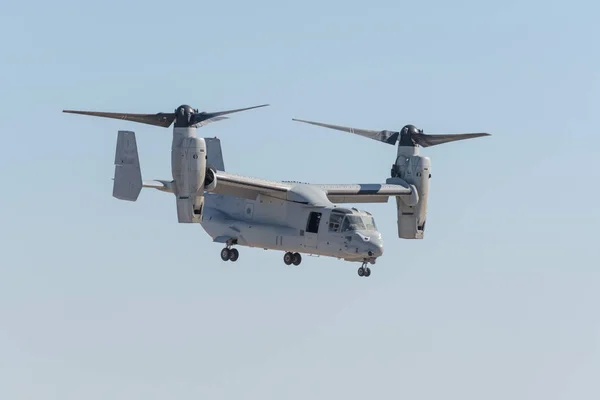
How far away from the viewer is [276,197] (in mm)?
69688

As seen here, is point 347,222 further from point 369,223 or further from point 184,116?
point 184,116

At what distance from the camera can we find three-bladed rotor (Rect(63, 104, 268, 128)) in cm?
6544

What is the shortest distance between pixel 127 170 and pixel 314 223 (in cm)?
796

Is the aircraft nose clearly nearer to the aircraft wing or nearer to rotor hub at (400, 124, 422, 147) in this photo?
the aircraft wing

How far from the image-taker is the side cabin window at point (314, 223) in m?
68.4

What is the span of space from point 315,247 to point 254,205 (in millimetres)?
3456

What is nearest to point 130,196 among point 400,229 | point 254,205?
point 254,205

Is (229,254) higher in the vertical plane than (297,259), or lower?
lower

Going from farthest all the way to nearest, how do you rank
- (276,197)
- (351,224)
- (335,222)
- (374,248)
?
(276,197) < (335,222) < (351,224) < (374,248)

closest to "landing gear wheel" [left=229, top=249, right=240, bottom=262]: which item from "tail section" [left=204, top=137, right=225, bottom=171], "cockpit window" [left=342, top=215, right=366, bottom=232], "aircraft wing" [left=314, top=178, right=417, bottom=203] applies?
"tail section" [left=204, top=137, right=225, bottom=171]

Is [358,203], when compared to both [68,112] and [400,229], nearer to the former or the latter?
[400,229]

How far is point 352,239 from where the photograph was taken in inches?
2645

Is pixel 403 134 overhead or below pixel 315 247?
overhead

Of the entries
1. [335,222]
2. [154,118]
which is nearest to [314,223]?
[335,222]
